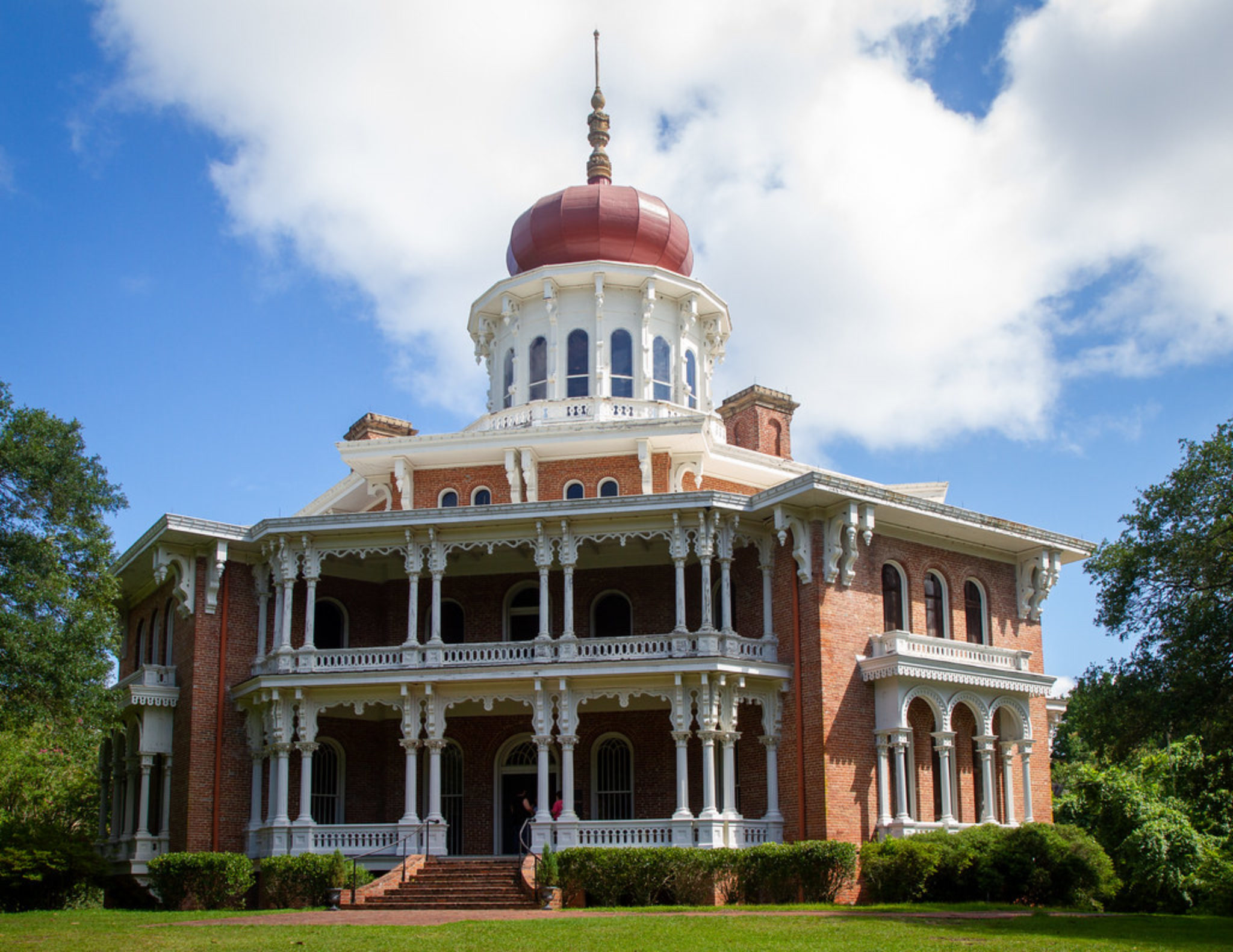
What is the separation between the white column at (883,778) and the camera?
28.6 metres

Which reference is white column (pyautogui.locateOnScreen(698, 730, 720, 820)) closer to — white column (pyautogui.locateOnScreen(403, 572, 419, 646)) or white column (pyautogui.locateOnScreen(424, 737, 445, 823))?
white column (pyautogui.locateOnScreen(424, 737, 445, 823))

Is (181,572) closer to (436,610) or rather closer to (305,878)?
(436,610)

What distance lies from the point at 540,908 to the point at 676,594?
782 centimetres

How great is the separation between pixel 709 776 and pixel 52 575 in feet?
45.1

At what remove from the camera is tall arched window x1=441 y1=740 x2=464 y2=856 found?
3225 centimetres

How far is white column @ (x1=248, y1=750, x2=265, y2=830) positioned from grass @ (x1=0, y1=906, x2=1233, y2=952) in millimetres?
8522

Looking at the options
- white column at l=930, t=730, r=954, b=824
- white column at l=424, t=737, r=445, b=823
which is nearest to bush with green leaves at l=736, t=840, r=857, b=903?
white column at l=930, t=730, r=954, b=824

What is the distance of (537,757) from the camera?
3180 cm

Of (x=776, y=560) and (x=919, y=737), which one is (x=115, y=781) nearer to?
(x=776, y=560)

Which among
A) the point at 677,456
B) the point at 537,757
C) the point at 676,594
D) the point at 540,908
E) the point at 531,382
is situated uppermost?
the point at 531,382

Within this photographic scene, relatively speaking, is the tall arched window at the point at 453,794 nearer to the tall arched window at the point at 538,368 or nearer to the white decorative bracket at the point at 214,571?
the white decorative bracket at the point at 214,571

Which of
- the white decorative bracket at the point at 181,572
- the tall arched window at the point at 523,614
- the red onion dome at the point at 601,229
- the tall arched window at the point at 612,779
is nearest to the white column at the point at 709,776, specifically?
the tall arched window at the point at 612,779

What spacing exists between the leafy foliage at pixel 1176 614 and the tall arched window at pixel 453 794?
1422 cm

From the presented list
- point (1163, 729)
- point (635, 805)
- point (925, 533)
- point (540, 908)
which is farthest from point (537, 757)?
point (1163, 729)
